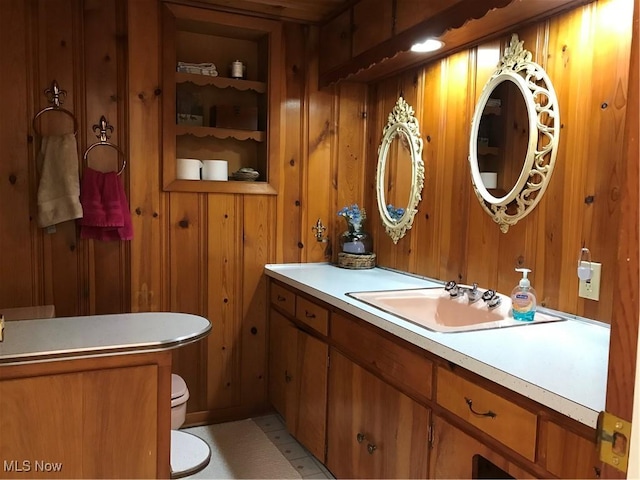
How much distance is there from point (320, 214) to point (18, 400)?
6.53 ft

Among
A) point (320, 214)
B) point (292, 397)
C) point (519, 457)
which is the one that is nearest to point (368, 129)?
point (320, 214)

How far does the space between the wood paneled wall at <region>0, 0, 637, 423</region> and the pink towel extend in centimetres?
9

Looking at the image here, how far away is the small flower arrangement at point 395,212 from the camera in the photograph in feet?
8.97

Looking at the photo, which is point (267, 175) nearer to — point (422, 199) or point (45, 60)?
point (422, 199)

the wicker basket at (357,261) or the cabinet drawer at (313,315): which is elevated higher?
the wicker basket at (357,261)

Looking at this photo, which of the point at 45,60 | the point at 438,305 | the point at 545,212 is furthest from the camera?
the point at 45,60

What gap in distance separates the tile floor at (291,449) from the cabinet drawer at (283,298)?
0.69 metres

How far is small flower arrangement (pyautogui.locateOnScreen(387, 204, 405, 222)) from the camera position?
273cm

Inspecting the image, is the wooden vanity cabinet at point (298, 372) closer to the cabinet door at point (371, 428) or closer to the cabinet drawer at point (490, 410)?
the cabinet door at point (371, 428)

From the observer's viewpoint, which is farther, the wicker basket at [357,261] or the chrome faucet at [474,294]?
the wicker basket at [357,261]

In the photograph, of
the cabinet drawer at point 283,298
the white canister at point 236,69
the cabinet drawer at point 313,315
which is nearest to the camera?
the cabinet drawer at point 313,315

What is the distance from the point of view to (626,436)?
67cm

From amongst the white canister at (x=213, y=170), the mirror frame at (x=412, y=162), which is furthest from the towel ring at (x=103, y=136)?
the mirror frame at (x=412, y=162)

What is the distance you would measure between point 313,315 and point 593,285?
1.20 m
